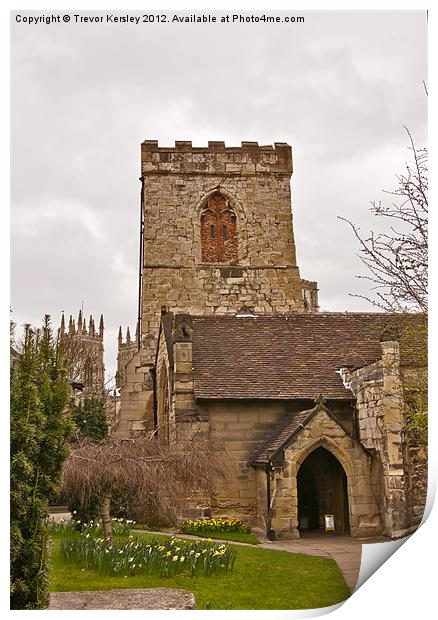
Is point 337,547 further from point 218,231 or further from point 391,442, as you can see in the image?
point 218,231

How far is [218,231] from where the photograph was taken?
21.8 meters

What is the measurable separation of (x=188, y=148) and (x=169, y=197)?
168 centimetres

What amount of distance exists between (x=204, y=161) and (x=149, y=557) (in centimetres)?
1534

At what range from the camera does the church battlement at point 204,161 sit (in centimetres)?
2188

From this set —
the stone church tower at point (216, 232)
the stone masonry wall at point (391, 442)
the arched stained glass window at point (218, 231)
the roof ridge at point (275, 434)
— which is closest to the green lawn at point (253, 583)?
the stone masonry wall at point (391, 442)

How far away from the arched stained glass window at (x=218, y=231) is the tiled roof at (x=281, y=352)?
660cm

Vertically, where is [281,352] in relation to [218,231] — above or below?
below

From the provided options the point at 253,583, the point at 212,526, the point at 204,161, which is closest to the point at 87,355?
the point at 204,161

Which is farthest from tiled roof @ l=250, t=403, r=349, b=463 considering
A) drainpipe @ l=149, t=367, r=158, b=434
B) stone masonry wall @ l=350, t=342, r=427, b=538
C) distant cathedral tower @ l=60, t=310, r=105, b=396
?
distant cathedral tower @ l=60, t=310, r=105, b=396

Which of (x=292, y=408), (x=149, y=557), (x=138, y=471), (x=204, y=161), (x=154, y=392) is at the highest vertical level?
(x=204, y=161)

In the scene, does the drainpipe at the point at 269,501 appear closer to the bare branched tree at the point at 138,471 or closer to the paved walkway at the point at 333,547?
the paved walkway at the point at 333,547

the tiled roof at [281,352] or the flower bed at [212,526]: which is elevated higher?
the tiled roof at [281,352]

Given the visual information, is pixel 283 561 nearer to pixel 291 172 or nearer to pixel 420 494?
pixel 420 494

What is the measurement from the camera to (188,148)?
22.0m
